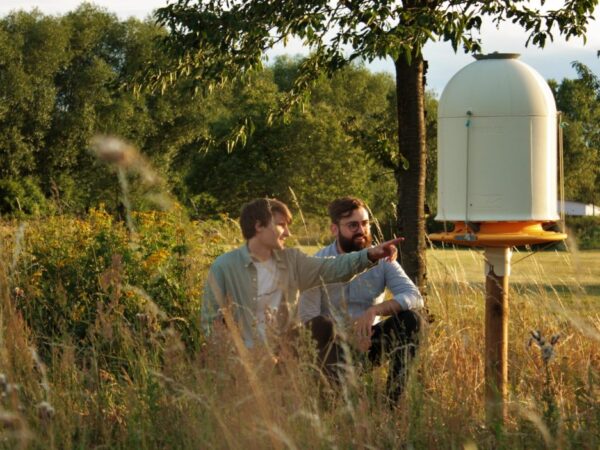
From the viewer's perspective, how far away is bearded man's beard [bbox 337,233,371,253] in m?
5.50

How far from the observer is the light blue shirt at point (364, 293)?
5.33m

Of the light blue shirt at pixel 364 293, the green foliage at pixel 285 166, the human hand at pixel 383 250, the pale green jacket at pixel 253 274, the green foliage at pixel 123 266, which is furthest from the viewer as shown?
the green foliage at pixel 285 166

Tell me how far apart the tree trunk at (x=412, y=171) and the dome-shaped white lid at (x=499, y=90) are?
178cm

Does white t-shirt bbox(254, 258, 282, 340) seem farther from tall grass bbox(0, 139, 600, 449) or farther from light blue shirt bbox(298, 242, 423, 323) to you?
tall grass bbox(0, 139, 600, 449)

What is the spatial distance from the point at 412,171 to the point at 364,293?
1208 millimetres

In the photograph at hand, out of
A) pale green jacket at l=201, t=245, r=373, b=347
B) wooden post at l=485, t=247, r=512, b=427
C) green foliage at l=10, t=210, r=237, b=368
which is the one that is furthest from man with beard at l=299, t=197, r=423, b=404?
green foliage at l=10, t=210, r=237, b=368

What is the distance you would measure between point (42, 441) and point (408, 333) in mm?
2110

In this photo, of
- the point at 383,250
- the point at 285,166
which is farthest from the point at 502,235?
the point at 285,166

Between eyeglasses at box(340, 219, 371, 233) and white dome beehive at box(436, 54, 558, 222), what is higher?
white dome beehive at box(436, 54, 558, 222)

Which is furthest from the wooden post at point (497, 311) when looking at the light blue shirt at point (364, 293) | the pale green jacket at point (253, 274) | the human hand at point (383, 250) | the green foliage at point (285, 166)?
the green foliage at point (285, 166)

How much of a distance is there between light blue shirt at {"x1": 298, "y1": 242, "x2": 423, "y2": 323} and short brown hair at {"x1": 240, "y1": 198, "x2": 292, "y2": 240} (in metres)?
0.46

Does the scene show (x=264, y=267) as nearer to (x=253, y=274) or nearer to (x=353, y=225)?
(x=253, y=274)

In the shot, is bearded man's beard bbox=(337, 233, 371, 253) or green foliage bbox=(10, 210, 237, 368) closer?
bearded man's beard bbox=(337, 233, 371, 253)

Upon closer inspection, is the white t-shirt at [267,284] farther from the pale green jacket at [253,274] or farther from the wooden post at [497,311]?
the wooden post at [497,311]
